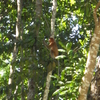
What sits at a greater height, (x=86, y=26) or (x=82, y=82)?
(x=86, y=26)

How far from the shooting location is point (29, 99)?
935cm

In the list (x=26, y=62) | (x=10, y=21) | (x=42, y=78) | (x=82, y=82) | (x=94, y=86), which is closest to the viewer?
(x=82, y=82)

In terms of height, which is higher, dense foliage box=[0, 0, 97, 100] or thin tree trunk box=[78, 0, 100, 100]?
dense foliage box=[0, 0, 97, 100]

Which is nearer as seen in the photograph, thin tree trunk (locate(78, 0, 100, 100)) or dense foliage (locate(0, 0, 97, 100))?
thin tree trunk (locate(78, 0, 100, 100))

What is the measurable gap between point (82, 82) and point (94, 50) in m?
0.48

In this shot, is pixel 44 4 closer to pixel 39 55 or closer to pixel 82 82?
pixel 39 55

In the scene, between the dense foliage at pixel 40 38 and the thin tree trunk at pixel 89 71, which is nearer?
the thin tree trunk at pixel 89 71

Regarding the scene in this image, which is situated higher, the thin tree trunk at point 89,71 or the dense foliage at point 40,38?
the dense foliage at point 40,38

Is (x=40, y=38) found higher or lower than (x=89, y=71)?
higher

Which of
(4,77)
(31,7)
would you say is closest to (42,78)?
(31,7)

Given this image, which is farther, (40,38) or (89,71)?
(40,38)

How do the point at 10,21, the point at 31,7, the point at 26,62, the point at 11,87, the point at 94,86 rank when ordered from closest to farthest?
the point at 94,86, the point at 26,62, the point at 11,87, the point at 31,7, the point at 10,21

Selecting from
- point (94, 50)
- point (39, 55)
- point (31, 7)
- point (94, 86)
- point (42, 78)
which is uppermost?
point (31, 7)

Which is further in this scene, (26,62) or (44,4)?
(44,4)
